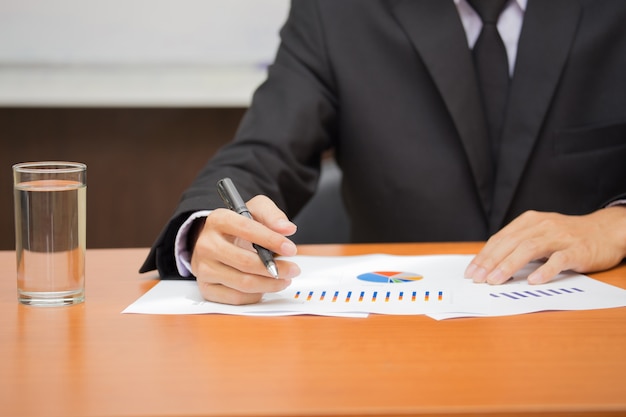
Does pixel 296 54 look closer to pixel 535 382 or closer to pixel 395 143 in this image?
pixel 395 143

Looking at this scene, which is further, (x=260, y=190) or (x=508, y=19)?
(x=508, y=19)

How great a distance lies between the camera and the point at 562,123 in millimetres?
1496

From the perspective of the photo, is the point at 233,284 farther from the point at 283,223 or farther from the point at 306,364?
the point at 306,364

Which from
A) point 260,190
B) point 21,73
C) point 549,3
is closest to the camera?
point 260,190

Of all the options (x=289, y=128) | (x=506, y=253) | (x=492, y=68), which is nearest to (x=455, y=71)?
(x=492, y=68)

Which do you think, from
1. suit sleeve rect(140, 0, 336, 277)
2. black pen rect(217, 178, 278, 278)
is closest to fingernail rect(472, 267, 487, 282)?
black pen rect(217, 178, 278, 278)

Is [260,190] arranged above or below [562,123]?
below

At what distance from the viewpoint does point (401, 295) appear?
89 cm

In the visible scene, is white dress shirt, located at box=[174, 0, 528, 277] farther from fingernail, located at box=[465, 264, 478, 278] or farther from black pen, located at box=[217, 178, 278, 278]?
black pen, located at box=[217, 178, 278, 278]

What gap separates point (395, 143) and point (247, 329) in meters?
0.84

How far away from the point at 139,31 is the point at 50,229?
5.15 feet

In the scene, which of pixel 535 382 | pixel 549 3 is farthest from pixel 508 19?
pixel 535 382

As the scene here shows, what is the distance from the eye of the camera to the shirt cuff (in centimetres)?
102

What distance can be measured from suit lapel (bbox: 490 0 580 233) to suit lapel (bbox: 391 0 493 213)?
4 centimetres
